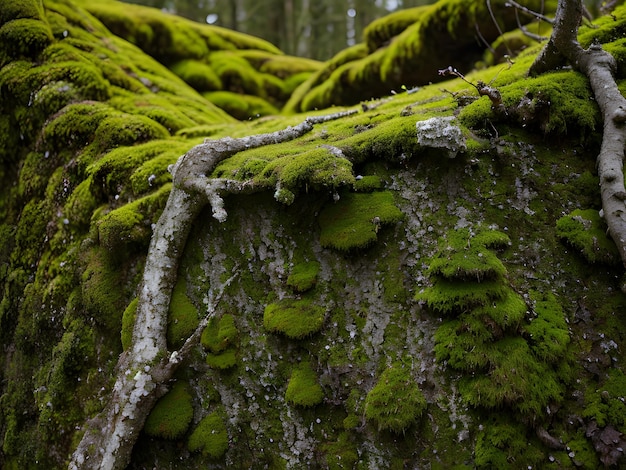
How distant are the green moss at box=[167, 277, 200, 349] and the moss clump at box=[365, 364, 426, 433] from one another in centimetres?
184

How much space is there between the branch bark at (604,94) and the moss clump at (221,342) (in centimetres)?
316

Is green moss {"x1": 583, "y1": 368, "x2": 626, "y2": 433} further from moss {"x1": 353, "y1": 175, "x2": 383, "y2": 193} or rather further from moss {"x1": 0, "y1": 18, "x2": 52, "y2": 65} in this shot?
moss {"x1": 0, "y1": 18, "x2": 52, "y2": 65}

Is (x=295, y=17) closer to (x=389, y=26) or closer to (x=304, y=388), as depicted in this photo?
(x=389, y=26)

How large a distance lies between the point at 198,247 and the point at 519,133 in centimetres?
337

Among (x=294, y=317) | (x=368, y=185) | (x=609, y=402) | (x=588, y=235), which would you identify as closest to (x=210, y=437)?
(x=294, y=317)

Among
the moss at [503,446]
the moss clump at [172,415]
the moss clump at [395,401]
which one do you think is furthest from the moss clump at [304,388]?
the moss at [503,446]

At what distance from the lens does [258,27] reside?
28562 mm

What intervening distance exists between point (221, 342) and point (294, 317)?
0.74m

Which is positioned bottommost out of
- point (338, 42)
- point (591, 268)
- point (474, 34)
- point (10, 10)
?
point (338, 42)

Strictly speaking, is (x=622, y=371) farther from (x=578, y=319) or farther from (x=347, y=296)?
(x=347, y=296)

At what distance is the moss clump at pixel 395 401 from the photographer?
9.82 ft

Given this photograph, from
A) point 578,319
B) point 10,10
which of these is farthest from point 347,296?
point 10,10

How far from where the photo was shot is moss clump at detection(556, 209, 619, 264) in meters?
3.28

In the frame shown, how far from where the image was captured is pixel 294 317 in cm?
369
